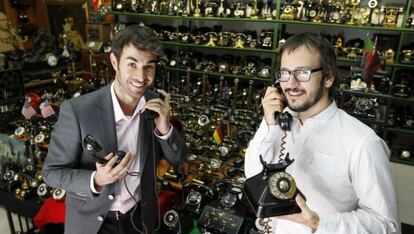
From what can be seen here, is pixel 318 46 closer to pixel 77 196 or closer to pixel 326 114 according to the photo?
pixel 326 114

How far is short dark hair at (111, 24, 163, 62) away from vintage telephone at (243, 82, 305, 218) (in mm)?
804

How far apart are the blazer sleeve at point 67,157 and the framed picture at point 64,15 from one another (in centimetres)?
538

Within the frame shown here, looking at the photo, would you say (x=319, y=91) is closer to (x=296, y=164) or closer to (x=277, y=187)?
(x=296, y=164)

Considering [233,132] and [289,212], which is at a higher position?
[289,212]

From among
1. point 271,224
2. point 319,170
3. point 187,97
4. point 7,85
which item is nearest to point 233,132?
point 187,97

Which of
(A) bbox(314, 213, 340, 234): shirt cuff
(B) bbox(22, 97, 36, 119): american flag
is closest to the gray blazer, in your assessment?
(A) bbox(314, 213, 340, 234): shirt cuff

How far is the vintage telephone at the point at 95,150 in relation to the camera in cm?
143

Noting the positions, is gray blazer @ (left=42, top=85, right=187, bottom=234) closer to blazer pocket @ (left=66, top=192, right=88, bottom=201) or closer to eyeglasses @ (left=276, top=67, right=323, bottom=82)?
blazer pocket @ (left=66, top=192, right=88, bottom=201)

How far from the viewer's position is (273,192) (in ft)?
4.07

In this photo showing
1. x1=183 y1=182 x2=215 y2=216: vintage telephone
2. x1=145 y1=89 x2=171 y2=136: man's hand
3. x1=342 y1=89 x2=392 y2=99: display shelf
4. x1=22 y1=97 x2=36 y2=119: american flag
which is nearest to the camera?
x1=145 y1=89 x2=171 y2=136: man's hand

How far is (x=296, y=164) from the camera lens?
4.71 feet

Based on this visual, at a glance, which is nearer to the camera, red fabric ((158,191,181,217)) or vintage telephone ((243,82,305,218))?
vintage telephone ((243,82,305,218))

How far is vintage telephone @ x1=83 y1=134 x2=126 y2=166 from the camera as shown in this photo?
4.70ft

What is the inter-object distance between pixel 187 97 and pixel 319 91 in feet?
9.18
